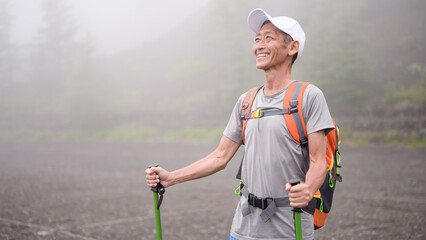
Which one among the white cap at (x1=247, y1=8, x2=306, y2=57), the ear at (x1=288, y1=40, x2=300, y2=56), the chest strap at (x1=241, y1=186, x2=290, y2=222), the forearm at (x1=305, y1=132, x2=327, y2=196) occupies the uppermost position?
the white cap at (x1=247, y1=8, x2=306, y2=57)

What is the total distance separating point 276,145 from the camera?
2.39 meters

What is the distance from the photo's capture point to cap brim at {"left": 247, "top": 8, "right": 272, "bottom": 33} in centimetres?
255

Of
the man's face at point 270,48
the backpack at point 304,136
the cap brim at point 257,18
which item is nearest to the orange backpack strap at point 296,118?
the backpack at point 304,136

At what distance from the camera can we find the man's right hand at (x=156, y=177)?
276 centimetres

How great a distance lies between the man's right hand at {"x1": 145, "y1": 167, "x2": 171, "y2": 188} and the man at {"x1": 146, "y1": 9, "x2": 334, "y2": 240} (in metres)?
0.58

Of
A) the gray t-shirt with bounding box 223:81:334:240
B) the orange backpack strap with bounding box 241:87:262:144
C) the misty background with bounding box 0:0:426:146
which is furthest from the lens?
the misty background with bounding box 0:0:426:146

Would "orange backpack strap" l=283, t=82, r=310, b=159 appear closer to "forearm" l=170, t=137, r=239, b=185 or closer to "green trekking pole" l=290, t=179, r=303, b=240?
"green trekking pole" l=290, t=179, r=303, b=240

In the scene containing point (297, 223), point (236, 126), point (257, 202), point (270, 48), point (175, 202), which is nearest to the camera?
point (297, 223)

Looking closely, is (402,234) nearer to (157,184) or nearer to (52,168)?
(157,184)

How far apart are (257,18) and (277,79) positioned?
0.44 metres

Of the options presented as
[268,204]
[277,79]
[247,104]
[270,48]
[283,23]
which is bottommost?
[268,204]

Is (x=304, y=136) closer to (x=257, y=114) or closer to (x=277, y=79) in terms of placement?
(x=257, y=114)

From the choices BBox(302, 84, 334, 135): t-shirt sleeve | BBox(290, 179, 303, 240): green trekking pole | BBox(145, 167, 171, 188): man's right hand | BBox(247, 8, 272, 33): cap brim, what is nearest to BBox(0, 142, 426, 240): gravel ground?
BBox(145, 167, 171, 188): man's right hand

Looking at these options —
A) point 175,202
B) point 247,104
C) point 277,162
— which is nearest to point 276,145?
point 277,162
